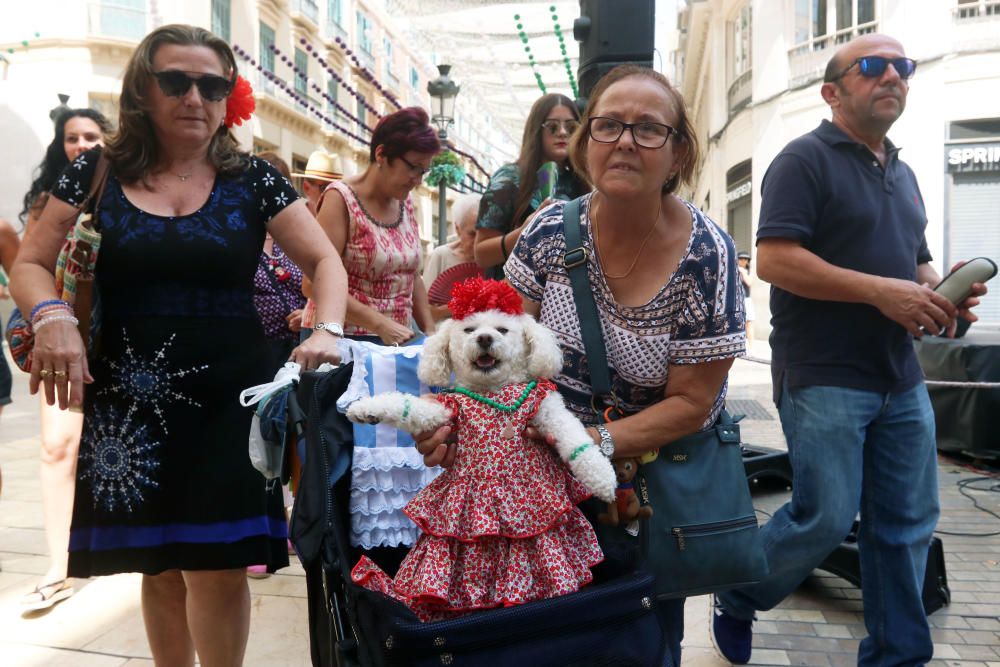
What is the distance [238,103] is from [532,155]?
1.37 m

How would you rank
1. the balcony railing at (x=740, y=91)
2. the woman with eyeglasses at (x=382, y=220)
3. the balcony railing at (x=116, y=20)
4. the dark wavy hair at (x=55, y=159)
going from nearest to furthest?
the dark wavy hair at (x=55, y=159)
the woman with eyeglasses at (x=382, y=220)
the balcony railing at (x=740, y=91)
the balcony railing at (x=116, y=20)

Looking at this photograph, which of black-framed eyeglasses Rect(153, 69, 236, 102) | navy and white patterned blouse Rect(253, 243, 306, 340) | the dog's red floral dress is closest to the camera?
the dog's red floral dress

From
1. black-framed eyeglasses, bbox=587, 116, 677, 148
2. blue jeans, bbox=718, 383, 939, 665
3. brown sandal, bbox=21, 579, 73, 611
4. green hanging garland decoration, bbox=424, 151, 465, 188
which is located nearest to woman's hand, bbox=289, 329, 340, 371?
black-framed eyeglasses, bbox=587, 116, 677, 148

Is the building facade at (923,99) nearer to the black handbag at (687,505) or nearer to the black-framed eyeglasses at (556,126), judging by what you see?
the black-framed eyeglasses at (556,126)

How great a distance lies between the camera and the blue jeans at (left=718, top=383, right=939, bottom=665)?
2.60m

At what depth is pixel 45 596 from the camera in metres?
3.46

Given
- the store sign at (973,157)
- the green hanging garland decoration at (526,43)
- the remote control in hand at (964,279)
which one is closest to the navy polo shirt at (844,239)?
the remote control in hand at (964,279)

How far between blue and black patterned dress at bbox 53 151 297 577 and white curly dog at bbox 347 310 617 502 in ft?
2.33

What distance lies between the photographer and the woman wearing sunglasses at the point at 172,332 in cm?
216

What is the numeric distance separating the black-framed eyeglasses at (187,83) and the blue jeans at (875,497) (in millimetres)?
2096

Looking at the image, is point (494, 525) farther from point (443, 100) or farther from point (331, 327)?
point (443, 100)

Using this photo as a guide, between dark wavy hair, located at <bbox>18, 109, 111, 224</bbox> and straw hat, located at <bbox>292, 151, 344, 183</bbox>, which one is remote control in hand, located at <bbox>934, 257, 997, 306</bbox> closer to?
dark wavy hair, located at <bbox>18, 109, 111, 224</bbox>

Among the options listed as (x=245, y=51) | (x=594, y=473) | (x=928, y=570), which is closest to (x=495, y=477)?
(x=594, y=473)

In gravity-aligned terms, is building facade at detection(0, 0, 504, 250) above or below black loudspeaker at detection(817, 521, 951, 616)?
above
